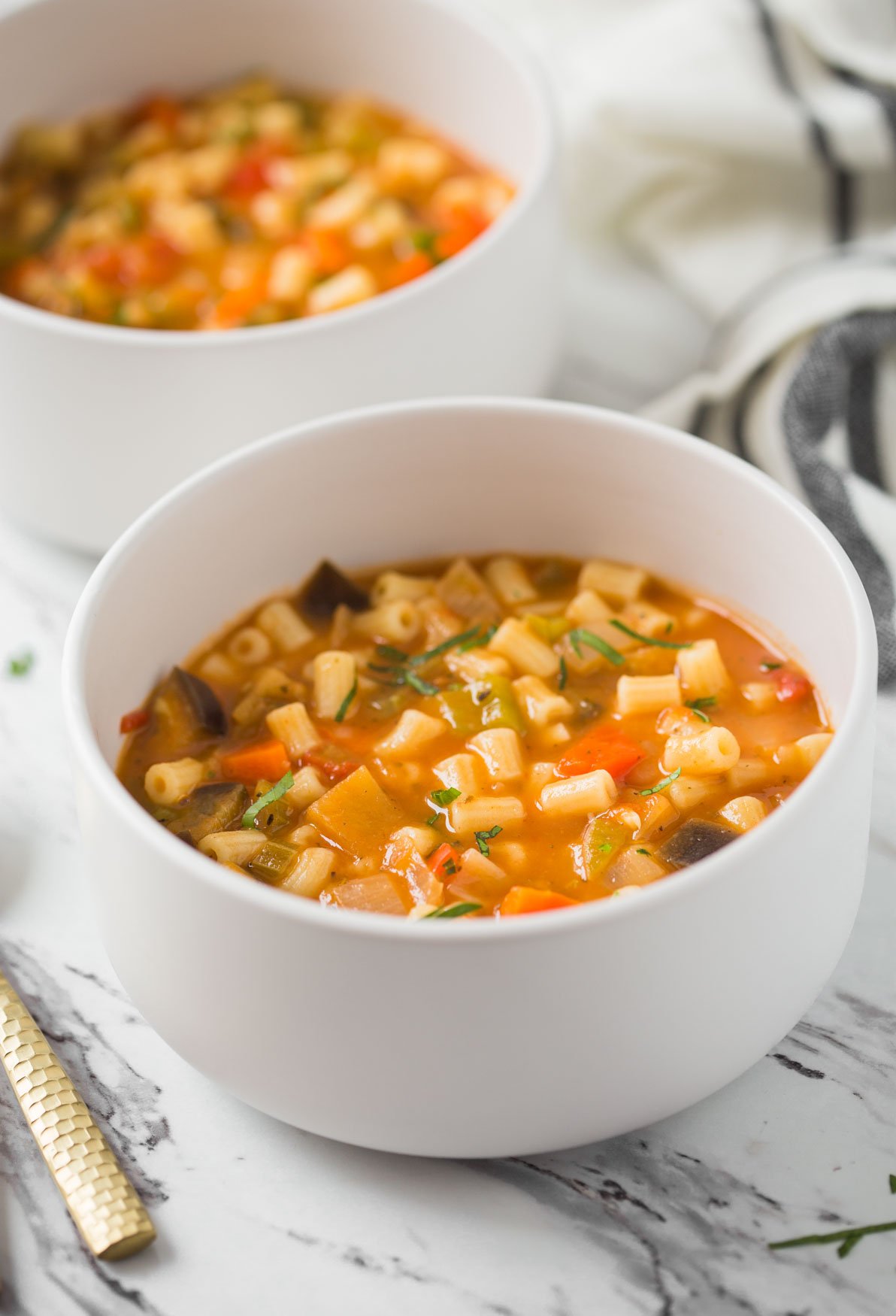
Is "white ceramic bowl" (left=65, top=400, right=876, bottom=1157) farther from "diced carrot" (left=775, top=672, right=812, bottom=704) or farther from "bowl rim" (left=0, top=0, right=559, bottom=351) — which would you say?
"bowl rim" (left=0, top=0, right=559, bottom=351)

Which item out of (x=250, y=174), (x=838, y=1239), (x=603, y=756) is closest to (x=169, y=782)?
(x=603, y=756)

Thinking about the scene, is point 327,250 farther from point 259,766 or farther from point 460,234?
point 259,766

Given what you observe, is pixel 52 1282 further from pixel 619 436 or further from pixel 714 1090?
pixel 619 436

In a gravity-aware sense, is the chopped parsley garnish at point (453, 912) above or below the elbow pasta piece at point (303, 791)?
above

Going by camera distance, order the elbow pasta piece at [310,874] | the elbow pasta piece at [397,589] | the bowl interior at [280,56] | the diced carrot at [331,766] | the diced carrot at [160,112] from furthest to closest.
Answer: the diced carrot at [160,112] < the bowl interior at [280,56] < the elbow pasta piece at [397,589] < the diced carrot at [331,766] < the elbow pasta piece at [310,874]

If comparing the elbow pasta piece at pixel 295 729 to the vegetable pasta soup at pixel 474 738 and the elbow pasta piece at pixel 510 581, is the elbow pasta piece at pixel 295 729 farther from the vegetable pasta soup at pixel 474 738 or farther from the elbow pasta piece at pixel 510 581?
the elbow pasta piece at pixel 510 581

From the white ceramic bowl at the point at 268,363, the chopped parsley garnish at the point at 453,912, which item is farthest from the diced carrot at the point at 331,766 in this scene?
the white ceramic bowl at the point at 268,363
